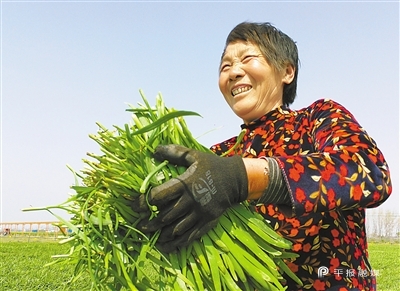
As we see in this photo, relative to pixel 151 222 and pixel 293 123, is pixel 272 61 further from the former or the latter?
pixel 151 222

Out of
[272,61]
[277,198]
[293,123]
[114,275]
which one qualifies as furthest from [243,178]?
[272,61]

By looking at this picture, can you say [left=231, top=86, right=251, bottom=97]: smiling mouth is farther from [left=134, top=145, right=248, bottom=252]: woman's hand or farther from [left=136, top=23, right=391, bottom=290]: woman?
[left=134, top=145, right=248, bottom=252]: woman's hand

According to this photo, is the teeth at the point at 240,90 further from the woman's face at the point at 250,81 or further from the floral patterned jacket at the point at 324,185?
the floral patterned jacket at the point at 324,185

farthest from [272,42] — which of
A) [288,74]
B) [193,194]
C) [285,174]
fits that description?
[193,194]

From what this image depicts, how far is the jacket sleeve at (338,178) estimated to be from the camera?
110cm

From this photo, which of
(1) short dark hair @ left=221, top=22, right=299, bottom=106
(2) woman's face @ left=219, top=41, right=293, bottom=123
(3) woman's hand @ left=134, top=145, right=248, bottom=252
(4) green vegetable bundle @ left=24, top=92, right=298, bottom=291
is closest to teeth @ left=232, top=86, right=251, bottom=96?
(2) woman's face @ left=219, top=41, right=293, bottom=123

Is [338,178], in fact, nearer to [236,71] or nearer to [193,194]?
[193,194]

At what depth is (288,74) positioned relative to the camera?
6.28 ft

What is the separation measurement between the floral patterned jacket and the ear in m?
0.15

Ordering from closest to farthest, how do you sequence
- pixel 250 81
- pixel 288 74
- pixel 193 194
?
1. pixel 193 194
2. pixel 250 81
3. pixel 288 74

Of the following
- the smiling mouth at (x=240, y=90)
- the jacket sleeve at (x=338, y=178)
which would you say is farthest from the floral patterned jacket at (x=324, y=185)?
the smiling mouth at (x=240, y=90)

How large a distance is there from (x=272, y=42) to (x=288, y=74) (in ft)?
0.57

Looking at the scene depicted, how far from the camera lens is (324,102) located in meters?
1.48

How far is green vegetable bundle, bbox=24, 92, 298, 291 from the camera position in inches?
46.3
